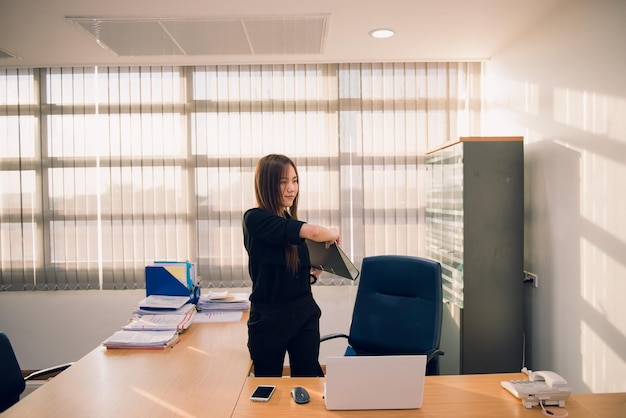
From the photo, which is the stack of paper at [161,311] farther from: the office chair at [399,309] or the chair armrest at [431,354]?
the chair armrest at [431,354]

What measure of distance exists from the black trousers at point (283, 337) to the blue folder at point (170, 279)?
822mm

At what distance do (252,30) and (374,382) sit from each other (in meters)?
2.55

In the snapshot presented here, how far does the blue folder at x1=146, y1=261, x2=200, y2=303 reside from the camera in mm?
2840

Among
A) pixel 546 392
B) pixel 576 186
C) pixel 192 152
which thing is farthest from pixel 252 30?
pixel 546 392

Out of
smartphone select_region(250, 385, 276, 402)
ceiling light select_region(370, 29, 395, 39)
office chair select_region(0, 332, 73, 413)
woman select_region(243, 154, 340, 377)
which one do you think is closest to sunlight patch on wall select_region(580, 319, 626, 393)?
woman select_region(243, 154, 340, 377)

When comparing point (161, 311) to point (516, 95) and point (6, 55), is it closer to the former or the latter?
point (6, 55)

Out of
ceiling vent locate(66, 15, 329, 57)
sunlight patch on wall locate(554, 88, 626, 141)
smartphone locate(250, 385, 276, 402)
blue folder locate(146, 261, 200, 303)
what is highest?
ceiling vent locate(66, 15, 329, 57)

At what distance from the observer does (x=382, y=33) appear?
3301 mm

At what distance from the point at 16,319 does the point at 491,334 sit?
4.13 m

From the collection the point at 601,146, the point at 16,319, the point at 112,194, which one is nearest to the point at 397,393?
the point at 601,146

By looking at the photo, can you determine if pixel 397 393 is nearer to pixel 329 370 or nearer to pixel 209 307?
pixel 329 370

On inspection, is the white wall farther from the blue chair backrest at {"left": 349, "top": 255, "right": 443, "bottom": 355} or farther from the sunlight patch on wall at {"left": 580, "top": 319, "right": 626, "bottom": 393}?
the blue chair backrest at {"left": 349, "top": 255, "right": 443, "bottom": 355}

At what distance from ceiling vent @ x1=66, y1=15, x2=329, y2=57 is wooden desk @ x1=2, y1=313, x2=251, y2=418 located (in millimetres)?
2051

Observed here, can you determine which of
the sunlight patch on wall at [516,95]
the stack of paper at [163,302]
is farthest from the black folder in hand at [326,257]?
the sunlight patch on wall at [516,95]
